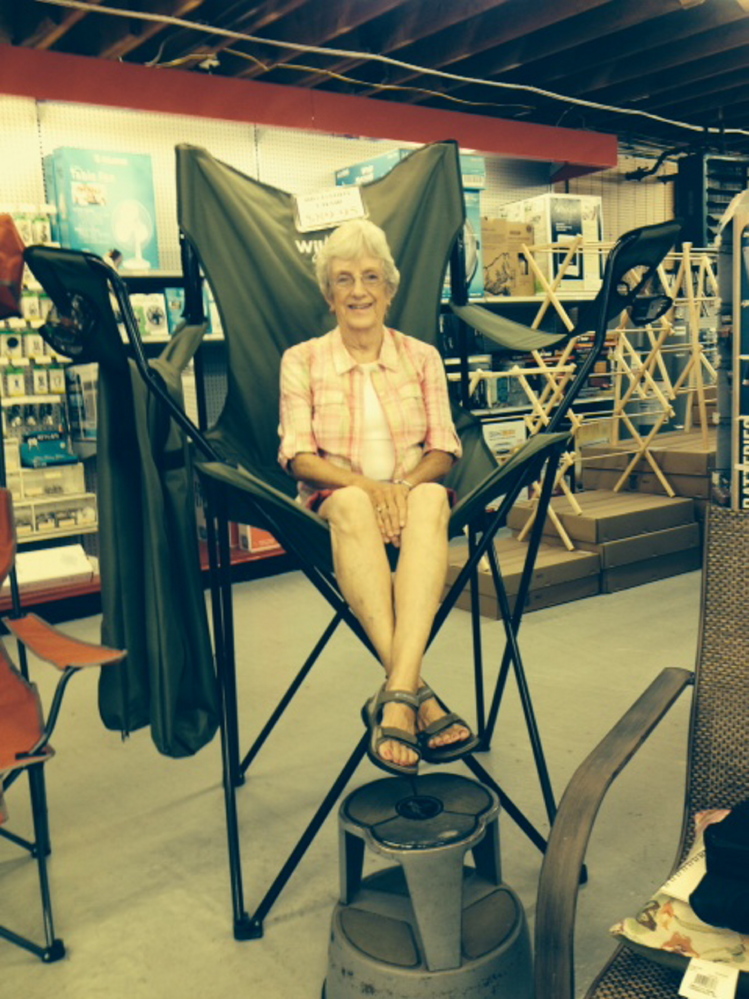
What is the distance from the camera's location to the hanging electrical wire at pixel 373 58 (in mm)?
4184

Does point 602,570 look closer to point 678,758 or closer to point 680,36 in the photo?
point 678,758

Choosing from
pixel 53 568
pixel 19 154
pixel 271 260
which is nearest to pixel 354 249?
pixel 271 260

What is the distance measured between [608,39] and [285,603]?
380cm

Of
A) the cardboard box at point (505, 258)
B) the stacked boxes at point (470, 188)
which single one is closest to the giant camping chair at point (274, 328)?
the stacked boxes at point (470, 188)

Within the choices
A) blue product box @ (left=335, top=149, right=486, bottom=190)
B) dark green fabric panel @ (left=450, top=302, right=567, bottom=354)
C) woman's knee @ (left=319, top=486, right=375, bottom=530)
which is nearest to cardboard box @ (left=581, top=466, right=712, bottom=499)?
blue product box @ (left=335, top=149, right=486, bottom=190)

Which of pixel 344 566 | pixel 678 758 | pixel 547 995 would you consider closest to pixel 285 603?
pixel 678 758

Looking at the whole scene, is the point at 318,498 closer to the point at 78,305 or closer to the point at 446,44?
the point at 78,305

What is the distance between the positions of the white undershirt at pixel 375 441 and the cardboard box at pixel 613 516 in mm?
1916

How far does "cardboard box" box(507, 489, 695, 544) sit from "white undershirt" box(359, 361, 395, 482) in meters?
1.92

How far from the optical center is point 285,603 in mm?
4238

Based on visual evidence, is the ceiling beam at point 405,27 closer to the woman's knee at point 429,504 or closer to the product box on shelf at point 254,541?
the product box on shelf at point 254,541

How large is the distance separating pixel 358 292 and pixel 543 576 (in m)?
2.09

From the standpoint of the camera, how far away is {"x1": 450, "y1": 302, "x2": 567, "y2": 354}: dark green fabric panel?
2.16m

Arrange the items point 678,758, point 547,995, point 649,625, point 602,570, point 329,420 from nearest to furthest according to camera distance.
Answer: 1. point 547,995
2. point 329,420
3. point 678,758
4. point 649,625
5. point 602,570
